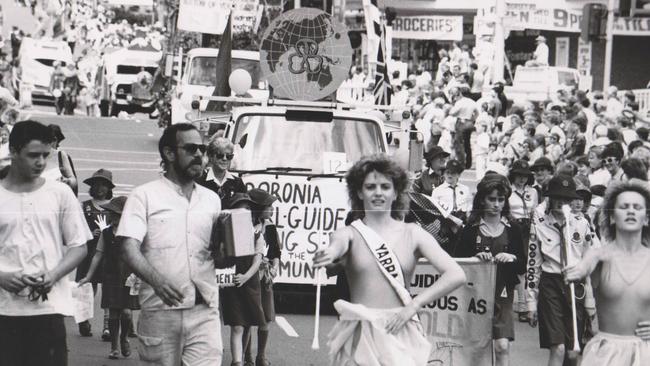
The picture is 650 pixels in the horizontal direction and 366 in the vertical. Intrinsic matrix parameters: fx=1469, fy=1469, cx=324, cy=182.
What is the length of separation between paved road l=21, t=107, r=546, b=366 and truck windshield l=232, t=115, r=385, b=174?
1.52m

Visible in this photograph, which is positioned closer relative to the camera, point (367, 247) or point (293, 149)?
point (367, 247)

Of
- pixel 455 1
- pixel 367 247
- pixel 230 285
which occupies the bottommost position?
pixel 230 285

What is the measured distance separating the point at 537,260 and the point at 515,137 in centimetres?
1458

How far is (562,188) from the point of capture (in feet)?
34.4

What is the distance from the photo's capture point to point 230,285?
10.5 metres

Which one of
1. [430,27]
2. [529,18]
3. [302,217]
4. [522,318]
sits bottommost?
[522,318]

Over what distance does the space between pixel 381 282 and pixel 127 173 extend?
1998cm

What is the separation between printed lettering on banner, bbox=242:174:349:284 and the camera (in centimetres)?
1372

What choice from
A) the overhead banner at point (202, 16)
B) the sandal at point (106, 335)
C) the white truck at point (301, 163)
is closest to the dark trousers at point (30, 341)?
the sandal at point (106, 335)

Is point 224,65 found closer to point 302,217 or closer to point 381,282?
point 302,217

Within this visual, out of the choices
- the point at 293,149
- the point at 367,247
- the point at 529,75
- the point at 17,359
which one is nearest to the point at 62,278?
the point at 17,359

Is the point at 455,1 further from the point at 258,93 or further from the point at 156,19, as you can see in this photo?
the point at 258,93

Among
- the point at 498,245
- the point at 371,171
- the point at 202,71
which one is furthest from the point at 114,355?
the point at 202,71

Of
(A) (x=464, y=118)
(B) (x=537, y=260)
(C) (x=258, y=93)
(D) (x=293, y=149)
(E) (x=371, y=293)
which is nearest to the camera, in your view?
(E) (x=371, y=293)
